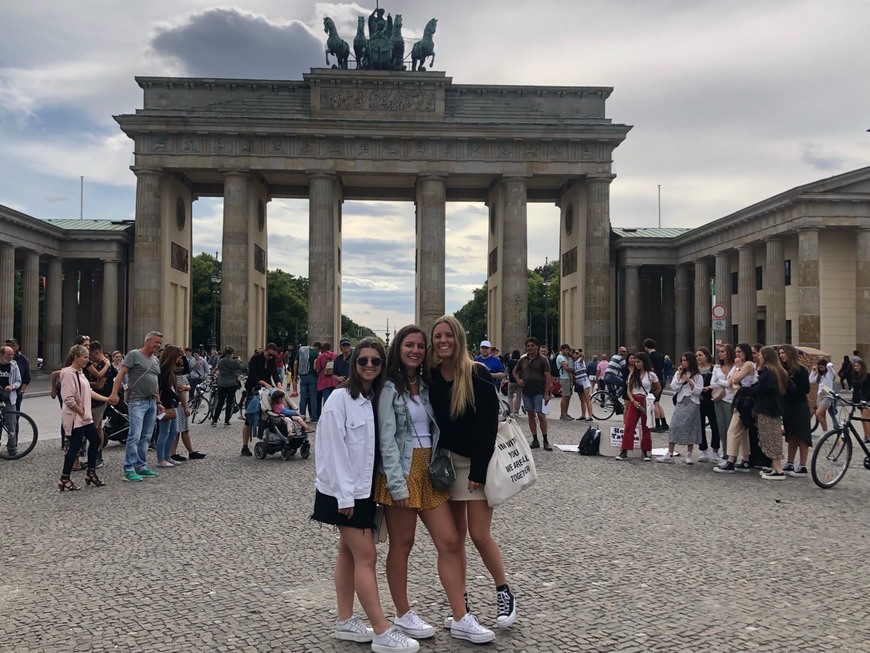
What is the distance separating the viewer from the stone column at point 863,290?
121ft

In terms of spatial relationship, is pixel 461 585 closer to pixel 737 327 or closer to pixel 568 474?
pixel 568 474

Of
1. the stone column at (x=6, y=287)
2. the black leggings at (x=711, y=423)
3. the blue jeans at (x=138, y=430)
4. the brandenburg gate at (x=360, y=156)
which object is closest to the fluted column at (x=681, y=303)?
the brandenburg gate at (x=360, y=156)

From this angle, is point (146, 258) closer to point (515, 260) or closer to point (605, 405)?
point (515, 260)

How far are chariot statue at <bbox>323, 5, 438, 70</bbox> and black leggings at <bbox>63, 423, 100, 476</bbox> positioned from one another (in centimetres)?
4097

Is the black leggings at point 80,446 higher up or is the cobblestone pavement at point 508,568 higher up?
the black leggings at point 80,446

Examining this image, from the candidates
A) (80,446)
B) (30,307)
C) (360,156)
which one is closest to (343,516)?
(80,446)

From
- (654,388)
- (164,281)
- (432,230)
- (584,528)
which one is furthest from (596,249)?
(584,528)

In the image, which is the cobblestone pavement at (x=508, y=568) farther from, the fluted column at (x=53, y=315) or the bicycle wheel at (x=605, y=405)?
the fluted column at (x=53, y=315)

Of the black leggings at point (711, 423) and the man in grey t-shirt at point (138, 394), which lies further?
the black leggings at point (711, 423)

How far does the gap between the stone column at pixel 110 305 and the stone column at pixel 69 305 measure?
522cm

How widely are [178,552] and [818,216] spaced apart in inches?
1425

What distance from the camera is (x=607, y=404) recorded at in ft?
75.8

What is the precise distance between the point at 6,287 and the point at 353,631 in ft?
149

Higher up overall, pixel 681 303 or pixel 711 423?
pixel 681 303
